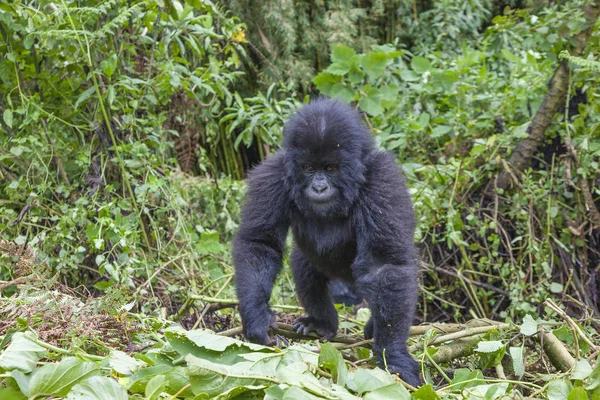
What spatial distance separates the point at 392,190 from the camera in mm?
3605

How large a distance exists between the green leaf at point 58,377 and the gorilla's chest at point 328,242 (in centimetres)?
165

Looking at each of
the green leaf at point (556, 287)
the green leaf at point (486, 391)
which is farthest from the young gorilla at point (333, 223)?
the green leaf at point (556, 287)

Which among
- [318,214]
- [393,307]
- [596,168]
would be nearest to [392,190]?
[318,214]

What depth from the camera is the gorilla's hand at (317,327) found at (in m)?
3.80

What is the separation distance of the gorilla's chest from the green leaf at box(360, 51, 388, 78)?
233 centimetres

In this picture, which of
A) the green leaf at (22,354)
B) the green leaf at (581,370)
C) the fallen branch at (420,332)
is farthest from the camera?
the fallen branch at (420,332)

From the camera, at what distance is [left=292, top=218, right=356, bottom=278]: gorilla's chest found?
12.3 feet

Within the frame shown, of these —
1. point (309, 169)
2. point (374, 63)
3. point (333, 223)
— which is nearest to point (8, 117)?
point (309, 169)

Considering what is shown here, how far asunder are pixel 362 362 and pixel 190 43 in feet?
8.13

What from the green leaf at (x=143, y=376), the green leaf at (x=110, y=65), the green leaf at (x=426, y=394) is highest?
the green leaf at (x=110, y=65)

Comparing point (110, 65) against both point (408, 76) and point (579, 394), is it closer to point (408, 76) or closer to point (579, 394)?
point (408, 76)

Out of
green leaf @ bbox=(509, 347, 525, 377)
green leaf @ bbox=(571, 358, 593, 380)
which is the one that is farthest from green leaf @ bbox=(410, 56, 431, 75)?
green leaf @ bbox=(571, 358, 593, 380)

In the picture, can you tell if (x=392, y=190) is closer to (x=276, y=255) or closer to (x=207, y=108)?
(x=276, y=255)

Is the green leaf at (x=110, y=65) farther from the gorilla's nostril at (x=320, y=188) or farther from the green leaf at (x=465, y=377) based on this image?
the green leaf at (x=465, y=377)
